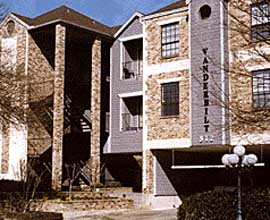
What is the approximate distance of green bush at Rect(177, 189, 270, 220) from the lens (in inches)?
722

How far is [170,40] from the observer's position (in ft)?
93.2

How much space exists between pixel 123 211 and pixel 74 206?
3076 mm

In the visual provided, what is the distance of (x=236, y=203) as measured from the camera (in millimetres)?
18406

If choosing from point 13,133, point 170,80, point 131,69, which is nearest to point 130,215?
point 170,80

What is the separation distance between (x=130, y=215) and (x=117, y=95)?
8.44 metres

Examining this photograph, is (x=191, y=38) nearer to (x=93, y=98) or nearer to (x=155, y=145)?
(x=155, y=145)

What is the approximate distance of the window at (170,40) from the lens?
92.4ft

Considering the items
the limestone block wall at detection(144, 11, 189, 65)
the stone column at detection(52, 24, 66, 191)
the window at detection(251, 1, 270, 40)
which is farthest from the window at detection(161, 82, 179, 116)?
the window at detection(251, 1, 270, 40)

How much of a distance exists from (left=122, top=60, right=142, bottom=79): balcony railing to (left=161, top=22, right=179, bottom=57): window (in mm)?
3881

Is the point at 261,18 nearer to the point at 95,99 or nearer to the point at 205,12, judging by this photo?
the point at 205,12

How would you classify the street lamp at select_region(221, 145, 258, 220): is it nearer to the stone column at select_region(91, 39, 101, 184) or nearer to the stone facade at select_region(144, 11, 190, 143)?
the stone facade at select_region(144, 11, 190, 143)

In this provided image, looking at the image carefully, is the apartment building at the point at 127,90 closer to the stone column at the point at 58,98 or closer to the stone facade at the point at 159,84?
the stone facade at the point at 159,84

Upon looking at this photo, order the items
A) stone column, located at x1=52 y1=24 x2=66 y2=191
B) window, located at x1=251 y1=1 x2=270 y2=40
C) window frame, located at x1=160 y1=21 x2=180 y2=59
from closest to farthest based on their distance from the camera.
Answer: window, located at x1=251 y1=1 x2=270 y2=40 → window frame, located at x1=160 y1=21 x2=180 y2=59 → stone column, located at x1=52 y1=24 x2=66 y2=191

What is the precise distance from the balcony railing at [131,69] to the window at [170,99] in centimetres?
428
